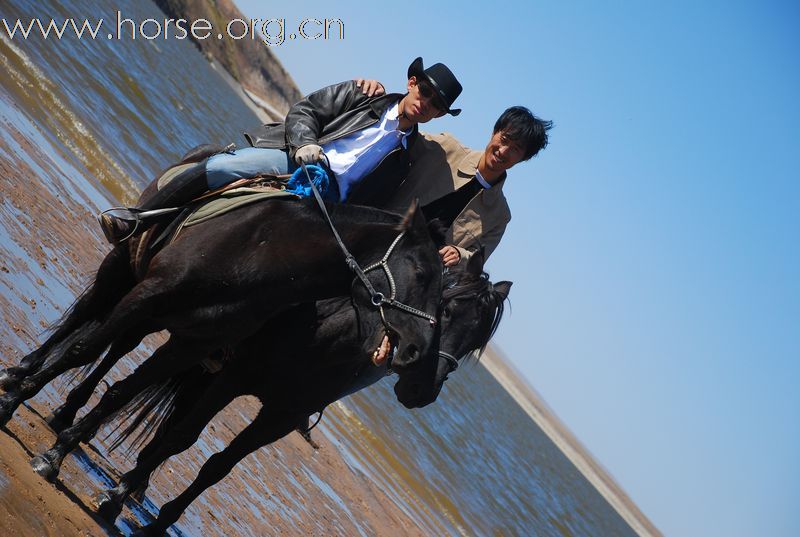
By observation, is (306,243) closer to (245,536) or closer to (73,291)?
(245,536)

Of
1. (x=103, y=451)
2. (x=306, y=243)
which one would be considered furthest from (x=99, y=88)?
(x=306, y=243)

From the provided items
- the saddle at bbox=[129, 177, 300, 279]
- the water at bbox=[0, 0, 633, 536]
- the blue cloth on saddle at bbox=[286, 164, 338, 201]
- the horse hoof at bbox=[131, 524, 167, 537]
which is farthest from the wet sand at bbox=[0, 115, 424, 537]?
the blue cloth on saddle at bbox=[286, 164, 338, 201]

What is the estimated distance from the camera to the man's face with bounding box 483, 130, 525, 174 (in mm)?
6859

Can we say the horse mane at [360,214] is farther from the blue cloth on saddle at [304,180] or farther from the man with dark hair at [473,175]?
the man with dark hair at [473,175]

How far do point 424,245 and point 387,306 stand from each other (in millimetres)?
491

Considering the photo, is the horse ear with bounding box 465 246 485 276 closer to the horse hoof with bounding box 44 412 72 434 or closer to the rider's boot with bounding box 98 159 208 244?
the rider's boot with bounding box 98 159 208 244

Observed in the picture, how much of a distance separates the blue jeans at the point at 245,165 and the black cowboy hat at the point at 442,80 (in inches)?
40.9

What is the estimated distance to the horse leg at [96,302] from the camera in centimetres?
632

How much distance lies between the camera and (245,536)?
24.5 ft

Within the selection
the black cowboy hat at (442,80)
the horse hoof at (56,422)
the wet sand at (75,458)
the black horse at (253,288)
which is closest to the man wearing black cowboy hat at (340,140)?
the black cowboy hat at (442,80)

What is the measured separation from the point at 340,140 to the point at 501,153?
1.23 metres

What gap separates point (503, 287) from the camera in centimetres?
708

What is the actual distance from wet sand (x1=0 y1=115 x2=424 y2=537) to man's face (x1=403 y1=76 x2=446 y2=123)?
126 inches

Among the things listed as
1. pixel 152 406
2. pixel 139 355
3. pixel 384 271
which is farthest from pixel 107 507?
pixel 139 355
